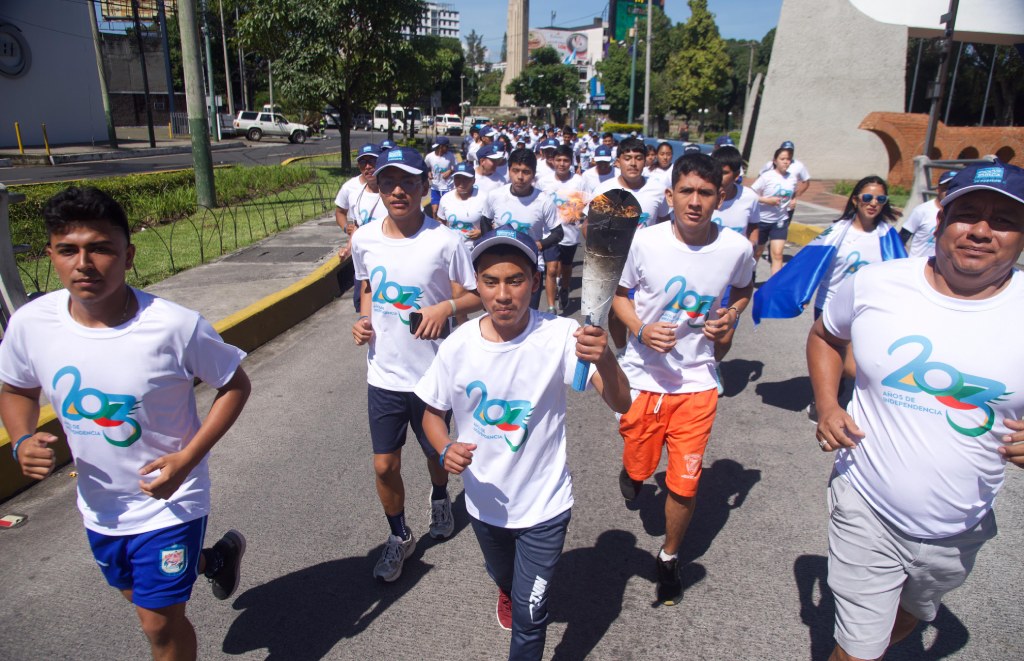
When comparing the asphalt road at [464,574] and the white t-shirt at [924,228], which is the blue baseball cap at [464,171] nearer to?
the asphalt road at [464,574]

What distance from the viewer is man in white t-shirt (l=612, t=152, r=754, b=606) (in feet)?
12.2

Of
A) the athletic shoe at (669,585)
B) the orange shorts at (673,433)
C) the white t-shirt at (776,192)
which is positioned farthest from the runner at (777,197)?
the athletic shoe at (669,585)

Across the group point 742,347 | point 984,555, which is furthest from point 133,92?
point 984,555

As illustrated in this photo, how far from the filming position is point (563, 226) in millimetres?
8625

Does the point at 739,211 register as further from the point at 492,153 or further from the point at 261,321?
the point at 261,321

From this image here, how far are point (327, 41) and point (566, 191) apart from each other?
16178mm

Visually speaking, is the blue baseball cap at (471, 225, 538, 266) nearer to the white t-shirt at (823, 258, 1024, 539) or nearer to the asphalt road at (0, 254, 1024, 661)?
the white t-shirt at (823, 258, 1024, 539)

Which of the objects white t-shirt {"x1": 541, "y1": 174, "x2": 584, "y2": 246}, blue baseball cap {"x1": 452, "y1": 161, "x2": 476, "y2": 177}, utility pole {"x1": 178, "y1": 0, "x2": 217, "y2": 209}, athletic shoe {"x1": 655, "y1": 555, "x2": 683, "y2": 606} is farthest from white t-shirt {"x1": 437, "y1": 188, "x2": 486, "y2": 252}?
utility pole {"x1": 178, "y1": 0, "x2": 217, "y2": 209}

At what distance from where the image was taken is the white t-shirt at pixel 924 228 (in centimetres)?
593

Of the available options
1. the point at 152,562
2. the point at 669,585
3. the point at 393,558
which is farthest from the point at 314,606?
the point at 669,585

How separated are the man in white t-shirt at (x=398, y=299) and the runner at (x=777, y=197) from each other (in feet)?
22.0

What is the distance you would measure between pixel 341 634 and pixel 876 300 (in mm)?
2680

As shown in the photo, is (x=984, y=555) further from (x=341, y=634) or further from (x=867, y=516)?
(x=341, y=634)

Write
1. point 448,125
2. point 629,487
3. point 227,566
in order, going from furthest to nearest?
point 448,125, point 629,487, point 227,566
